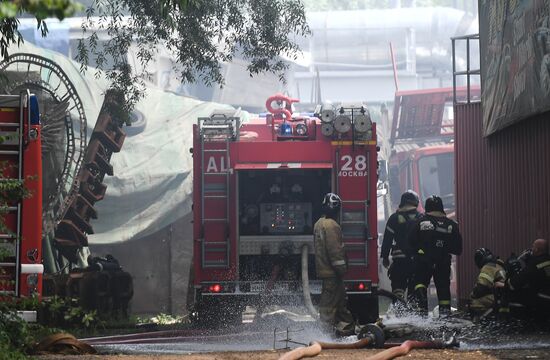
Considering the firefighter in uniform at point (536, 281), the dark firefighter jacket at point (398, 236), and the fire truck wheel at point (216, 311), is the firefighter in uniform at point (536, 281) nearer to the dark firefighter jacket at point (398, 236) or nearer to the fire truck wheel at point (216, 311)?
the fire truck wheel at point (216, 311)

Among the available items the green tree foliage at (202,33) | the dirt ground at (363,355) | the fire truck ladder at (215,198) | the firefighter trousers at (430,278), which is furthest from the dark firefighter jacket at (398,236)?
the dirt ground at (363,355)

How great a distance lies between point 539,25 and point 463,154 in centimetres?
588

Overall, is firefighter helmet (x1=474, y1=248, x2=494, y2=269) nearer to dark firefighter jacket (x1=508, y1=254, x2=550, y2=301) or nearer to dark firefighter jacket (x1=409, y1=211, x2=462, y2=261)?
dark firefighter jacket (x1=409, y1=211, x2=462, y2=261)

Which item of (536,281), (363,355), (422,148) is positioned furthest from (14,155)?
(422,148)

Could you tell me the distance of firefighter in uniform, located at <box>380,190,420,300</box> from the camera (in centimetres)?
1744

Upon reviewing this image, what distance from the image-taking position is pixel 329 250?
14.4 m

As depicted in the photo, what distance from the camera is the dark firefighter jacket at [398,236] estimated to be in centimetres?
1750

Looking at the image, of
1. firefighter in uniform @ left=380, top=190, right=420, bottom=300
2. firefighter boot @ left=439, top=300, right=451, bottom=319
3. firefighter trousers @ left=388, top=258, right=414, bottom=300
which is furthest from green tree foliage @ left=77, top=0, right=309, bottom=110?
firefighter boot @ left=439, top=300, right=451, bottom=319

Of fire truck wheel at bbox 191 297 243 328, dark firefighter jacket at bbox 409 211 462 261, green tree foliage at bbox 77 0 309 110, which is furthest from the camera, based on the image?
green tree foliage at bbox 77 0 309 110

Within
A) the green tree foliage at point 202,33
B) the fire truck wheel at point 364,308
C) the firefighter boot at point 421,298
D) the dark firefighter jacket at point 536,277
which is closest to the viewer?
the dark firefighter jacket at point 536,277

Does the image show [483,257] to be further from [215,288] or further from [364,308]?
[215,288]

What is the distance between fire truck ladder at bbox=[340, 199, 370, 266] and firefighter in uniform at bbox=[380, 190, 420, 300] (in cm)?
163

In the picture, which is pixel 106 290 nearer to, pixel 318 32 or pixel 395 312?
pixel 395 312

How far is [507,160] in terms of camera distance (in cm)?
1639
